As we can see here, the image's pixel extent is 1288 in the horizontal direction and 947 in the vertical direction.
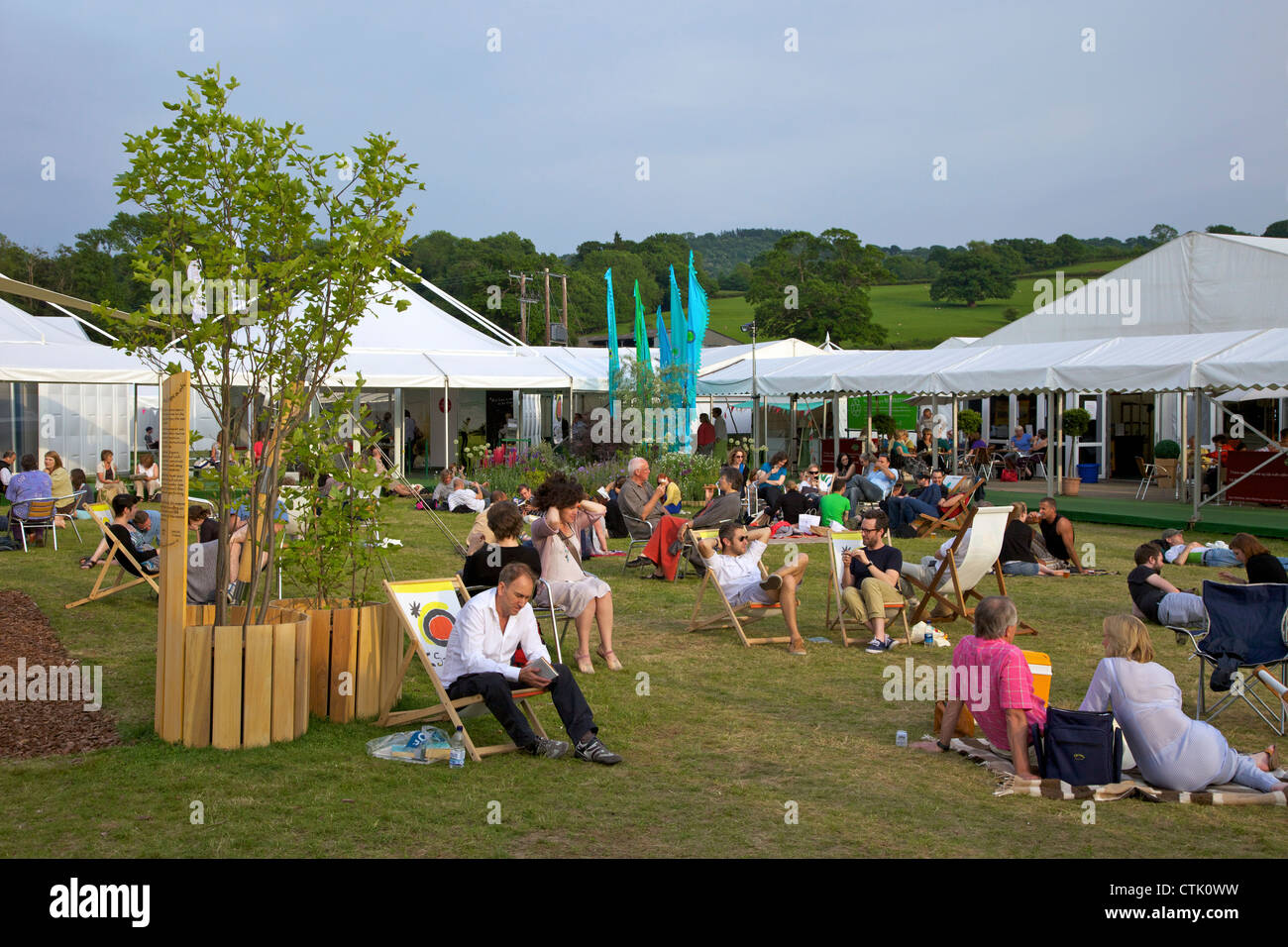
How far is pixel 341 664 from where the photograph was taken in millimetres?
5840

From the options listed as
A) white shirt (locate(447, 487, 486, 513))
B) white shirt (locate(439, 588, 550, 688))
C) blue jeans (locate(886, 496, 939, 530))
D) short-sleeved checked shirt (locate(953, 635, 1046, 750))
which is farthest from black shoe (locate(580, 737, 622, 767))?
white shirt (locate(447, 487, 486, 513))

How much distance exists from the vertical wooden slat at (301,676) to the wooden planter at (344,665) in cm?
28

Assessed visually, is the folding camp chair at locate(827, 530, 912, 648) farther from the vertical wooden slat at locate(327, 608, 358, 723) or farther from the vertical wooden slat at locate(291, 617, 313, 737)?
the vertical wooden slat at locate(291, 617, 313, 737)

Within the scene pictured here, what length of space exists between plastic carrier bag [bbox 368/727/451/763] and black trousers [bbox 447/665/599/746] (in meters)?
0.20

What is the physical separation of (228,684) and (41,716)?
4.84 feet

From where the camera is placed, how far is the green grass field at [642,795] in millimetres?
4141

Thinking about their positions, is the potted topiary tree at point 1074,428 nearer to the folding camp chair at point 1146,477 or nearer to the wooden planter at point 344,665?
the folding camp chair at point 1146,477

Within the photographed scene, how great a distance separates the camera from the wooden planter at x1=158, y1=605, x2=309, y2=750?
521cm

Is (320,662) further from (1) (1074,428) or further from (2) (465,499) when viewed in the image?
(1) (1074,428)

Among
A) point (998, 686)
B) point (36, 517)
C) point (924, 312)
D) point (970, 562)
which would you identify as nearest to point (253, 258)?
point (998, 686)

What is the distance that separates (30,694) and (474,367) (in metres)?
17.8

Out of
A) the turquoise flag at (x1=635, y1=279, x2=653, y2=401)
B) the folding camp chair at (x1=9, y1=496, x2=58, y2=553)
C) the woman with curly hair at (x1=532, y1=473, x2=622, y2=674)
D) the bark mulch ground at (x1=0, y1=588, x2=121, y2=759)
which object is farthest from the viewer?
the turquoise flag at (x1=635, y1=279, x2=653, y2=401)

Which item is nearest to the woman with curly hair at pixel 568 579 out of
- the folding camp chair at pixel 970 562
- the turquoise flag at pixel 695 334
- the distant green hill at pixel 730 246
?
the folding camp chair at pixel 970 562
